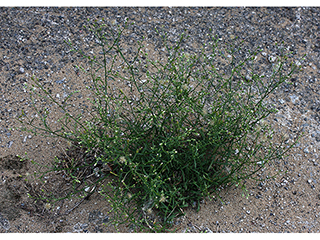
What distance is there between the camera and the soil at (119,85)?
10.1ft

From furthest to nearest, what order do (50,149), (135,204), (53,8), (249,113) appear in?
(53,8), (50,149), (135,204), (249,113)

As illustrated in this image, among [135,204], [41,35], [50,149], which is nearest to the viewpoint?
[135,204]

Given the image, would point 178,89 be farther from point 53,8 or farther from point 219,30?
point 53,8

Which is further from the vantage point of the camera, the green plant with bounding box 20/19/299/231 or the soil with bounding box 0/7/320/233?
the soil with bounding box 0/7/320/233

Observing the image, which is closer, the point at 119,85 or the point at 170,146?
the point at 170,146

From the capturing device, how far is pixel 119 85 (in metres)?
4.01

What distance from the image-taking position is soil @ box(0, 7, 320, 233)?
3.09 metres

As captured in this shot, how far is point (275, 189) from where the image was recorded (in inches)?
130

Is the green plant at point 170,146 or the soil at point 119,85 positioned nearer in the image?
the green plant at point 170,146

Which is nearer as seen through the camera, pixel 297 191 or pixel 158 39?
pixel 297 191

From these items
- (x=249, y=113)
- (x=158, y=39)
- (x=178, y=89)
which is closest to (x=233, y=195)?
(x=249, y=113)

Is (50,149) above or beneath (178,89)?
beneath

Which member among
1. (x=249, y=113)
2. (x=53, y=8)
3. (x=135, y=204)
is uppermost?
(x=53, y=8)

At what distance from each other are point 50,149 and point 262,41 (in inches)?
120
